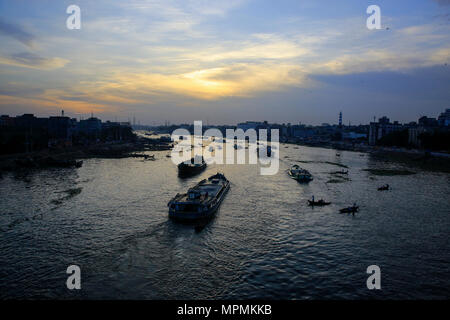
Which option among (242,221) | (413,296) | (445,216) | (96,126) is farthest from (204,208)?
(96,126)

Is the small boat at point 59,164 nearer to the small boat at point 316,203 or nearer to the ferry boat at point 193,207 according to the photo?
the ferry boat at point 193,207

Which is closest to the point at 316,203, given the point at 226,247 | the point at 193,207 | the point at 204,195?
the point at 204,195

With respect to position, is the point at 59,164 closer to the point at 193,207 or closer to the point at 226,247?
the point at 193,207

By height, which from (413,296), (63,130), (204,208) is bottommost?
(413,296)

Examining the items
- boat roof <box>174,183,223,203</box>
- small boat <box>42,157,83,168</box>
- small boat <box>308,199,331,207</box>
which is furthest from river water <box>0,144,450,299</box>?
small boat <box>42,157,83,168</box>

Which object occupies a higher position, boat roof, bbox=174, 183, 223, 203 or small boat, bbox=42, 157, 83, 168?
small boat, bbox=42, 157, 83, 168

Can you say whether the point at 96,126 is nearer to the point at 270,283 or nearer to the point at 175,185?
the point at 175,185

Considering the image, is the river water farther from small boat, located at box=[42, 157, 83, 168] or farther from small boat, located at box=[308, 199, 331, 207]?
small boat, located at box=[42, 157, 83, 168]

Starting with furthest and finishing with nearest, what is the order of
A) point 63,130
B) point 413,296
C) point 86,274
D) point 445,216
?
1. point 63,130
2. point 445,216
3. point 86,274
4. point 413,296
